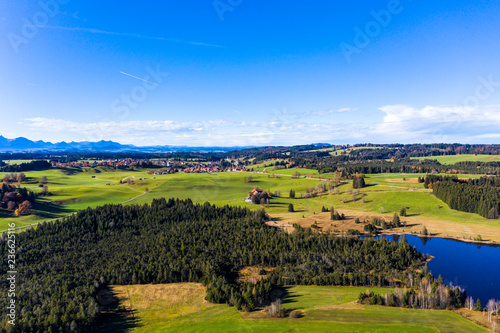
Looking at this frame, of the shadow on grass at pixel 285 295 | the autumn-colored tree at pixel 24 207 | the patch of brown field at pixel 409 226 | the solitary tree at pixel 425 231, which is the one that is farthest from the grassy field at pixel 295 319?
the autumn-colored tree at pixel 24 207

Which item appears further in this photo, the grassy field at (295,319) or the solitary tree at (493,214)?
the solitary tree at (493,214)

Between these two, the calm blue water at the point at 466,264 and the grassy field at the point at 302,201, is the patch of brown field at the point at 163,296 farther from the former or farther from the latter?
the grassy field at the point at 302,201


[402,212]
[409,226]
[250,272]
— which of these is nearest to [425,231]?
[409,226]

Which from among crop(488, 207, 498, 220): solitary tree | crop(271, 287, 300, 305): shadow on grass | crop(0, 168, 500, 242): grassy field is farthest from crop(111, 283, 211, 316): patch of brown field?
crop(488, 207, 498, 220): solitary tree

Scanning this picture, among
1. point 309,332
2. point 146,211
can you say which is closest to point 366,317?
point 309,332

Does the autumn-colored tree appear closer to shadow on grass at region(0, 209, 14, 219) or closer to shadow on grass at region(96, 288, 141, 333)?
shadow on grass at region(0, 209, 14, 219)

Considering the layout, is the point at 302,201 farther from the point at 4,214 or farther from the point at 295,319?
the point at 4,214

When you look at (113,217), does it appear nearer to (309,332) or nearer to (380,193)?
(309,332)
